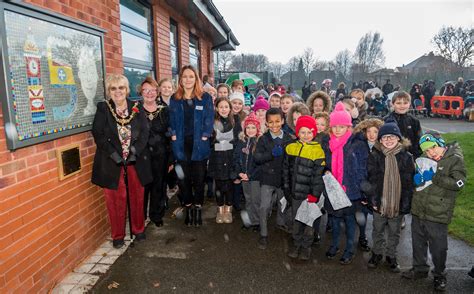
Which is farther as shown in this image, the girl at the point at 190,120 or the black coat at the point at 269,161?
the girl at the point at 190,120

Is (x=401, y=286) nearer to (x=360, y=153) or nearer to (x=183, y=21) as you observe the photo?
(x=360, y=153)

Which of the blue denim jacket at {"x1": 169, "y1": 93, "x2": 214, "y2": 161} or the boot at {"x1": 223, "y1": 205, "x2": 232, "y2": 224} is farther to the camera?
the boot at {"x1": 223, "y1": 205, "x2": 232, "y2": 224}

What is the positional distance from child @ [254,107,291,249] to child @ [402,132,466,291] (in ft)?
4.84

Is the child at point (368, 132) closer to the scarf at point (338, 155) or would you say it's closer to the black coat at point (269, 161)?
the scarf at point (338, 155)

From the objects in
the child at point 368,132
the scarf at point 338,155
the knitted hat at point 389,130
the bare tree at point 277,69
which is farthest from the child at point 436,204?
the bare tree at point 277,69

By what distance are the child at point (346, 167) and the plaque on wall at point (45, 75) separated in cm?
273

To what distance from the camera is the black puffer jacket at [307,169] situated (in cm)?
362

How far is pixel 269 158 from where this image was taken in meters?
4.01

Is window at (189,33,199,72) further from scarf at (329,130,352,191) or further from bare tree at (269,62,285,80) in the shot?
bare tree at (269,62,285,80)

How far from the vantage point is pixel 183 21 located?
8891 mm

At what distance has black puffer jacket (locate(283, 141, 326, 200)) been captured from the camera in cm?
362

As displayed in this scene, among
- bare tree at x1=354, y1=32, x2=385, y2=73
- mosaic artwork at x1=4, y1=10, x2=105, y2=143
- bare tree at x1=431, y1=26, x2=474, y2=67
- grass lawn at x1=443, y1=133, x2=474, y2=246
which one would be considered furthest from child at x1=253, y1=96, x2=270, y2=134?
bare tree at x1=354, y1=32, x2=385, y2=73

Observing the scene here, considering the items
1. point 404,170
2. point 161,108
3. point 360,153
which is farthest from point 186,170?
point 404,170

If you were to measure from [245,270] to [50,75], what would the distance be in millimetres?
2652
